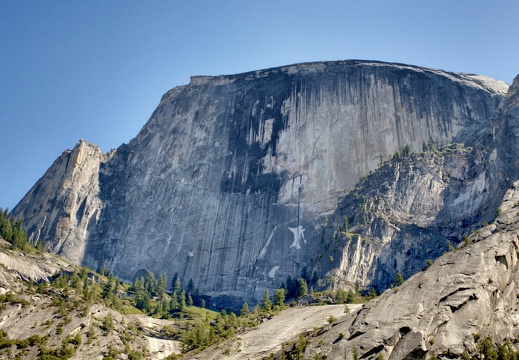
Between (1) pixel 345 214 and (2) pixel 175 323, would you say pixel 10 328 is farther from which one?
(1) pixel 345 214

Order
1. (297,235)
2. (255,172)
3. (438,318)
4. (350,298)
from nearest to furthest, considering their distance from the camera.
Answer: (438,318)
(350,298)
(297,235)
(255,172)

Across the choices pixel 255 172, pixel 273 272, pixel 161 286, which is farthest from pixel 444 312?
pixel 255 172

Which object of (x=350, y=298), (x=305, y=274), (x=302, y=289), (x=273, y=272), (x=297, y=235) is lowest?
(x=350, y=298)

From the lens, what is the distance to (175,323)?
11212cm

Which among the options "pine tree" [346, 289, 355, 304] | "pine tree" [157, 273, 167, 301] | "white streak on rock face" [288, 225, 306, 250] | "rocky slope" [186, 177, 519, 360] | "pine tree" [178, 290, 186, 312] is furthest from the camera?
"white streak on rock face" [288, 225, 306, 250]

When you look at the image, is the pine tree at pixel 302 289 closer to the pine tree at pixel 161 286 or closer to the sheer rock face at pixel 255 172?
the sheer rock face at pixel 255 172

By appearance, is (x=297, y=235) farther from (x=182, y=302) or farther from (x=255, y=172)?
(x=182, y=302)

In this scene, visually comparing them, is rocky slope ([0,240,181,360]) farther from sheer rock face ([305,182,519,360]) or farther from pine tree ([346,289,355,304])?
sheer rock face ([305,182,519,360])

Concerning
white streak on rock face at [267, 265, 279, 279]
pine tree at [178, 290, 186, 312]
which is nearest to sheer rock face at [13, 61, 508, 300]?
white streak on rock face at [267, 265, 279, 279]

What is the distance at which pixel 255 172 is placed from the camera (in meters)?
158

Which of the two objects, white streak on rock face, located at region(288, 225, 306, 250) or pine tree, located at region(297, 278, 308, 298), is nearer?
pine tree, located at region(297, 278, 308, 298)

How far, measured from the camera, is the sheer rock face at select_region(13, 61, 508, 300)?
5679 inches

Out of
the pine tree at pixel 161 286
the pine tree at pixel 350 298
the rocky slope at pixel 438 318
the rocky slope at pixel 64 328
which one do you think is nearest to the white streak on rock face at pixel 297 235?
the pine tree at pixel 161 286

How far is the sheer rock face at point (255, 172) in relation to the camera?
144250 millimetres
